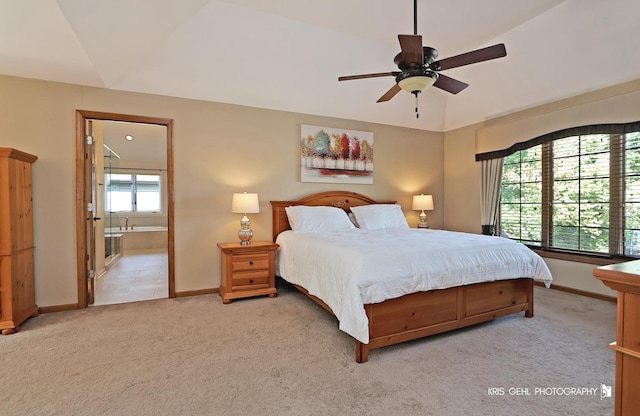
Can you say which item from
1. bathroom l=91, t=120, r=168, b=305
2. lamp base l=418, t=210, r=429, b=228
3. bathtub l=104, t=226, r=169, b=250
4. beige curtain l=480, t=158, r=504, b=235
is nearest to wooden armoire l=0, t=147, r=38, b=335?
bathroom l=91, t=120, r=168, b=305

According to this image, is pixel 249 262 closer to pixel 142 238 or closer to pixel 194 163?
pixel 194 163

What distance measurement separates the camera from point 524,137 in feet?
14.6

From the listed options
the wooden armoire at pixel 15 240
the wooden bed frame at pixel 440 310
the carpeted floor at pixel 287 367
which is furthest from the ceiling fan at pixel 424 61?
the wooden armoire at pixel 15 240

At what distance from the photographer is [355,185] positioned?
501 cm

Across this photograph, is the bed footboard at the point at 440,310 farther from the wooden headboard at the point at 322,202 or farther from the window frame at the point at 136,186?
the window frame at the point at 136,186

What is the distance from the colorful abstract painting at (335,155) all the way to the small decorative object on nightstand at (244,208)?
966 mm

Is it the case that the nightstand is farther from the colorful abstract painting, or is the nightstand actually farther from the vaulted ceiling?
the vaulted ceiling

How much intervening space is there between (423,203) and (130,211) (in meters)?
6.88

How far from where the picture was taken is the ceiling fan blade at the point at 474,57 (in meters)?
2.30

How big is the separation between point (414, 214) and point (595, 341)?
10.4ft

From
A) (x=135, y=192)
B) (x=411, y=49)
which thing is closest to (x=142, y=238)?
(x=135, y=192)

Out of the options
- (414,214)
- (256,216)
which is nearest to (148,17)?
(256,216)

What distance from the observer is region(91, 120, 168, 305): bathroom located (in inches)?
182

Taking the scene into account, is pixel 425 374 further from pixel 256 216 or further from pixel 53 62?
pixel 53 62
